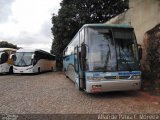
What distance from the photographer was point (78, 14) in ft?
92.3

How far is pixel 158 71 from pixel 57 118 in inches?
292

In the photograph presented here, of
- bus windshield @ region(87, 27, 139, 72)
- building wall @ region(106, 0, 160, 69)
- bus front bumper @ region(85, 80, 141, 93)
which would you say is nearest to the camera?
bus front bumper @ region(85, 80, 141, 93)

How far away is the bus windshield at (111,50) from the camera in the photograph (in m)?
9.97

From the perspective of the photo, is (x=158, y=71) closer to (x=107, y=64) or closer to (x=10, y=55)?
(x=107, y=64)

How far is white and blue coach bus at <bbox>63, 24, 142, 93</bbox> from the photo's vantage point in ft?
32.3

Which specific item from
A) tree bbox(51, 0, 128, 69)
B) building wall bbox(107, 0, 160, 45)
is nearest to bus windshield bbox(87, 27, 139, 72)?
building wall bbox(107, 0, 160, 45)

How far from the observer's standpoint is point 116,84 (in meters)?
9.87

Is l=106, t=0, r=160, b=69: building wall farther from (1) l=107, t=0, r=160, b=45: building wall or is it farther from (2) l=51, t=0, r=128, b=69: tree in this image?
(2) l=51, t=0, r=128, b=69: tree

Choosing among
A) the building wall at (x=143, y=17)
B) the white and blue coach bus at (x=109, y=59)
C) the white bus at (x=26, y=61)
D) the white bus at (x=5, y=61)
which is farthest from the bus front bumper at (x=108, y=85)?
the white bus at (x=5, y=61)

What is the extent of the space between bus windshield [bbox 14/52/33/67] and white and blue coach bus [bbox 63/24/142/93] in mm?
15422

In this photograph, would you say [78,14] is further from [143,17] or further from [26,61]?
[143,17]

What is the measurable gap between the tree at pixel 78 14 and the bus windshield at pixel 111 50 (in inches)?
697

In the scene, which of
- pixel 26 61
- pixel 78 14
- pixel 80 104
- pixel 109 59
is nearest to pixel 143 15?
pixel 109 59

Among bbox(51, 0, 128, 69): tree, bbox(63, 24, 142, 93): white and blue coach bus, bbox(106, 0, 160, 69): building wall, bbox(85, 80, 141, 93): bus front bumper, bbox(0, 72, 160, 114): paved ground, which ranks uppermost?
bbox(51, 0, 128, 69): tree
